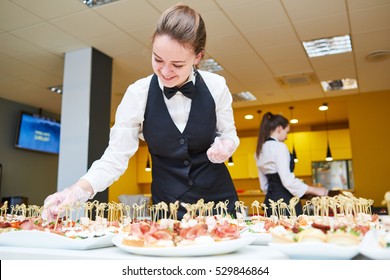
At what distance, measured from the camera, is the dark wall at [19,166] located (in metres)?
6.76

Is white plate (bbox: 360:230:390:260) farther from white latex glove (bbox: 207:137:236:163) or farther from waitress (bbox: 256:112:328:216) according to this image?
waitress (bbox: 256:112:328:216)

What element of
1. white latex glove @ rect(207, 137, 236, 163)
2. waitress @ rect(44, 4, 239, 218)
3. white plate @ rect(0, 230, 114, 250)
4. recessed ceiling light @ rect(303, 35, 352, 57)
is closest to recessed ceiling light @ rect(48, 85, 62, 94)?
recessed ceiling light @ rect(303, 35, 352, 57)

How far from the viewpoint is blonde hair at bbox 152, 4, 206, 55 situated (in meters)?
1.32

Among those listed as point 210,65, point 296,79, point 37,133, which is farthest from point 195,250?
point 37,133

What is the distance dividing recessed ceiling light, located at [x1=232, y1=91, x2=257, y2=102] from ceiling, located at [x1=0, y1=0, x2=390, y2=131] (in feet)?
0.80

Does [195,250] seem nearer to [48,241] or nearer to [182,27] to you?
[48,241]

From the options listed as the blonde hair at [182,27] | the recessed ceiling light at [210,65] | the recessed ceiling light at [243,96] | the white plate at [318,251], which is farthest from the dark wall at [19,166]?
the white plate at [318,251]

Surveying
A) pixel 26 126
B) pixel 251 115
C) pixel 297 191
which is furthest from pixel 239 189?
pixel 297 191

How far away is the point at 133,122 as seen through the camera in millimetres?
1575

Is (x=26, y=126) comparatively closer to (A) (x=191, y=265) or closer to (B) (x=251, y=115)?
(B) (x=251, y=115)

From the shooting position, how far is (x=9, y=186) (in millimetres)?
6805

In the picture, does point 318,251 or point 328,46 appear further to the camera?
point 328,46

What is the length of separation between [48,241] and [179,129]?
0.80 m

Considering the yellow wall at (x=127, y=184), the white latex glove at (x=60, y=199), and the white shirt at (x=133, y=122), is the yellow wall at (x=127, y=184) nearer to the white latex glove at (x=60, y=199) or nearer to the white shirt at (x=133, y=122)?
the white shirt at (x=133, y=122)
